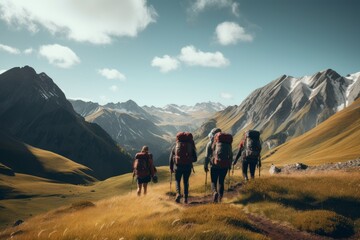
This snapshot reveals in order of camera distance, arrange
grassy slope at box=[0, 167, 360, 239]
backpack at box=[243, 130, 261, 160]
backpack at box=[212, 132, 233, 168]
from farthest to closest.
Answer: backpack at box=[243, 130, 261, 160], backpack at box=[212, 132, 233, 168], grassy slope at box=[0, 167, 360, 239]

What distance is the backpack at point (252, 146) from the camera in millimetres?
20703

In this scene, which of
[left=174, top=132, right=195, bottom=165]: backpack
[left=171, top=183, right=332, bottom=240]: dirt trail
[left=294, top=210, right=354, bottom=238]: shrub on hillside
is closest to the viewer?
[left=171, top=183, right=332, bottom=240]: dirt trail

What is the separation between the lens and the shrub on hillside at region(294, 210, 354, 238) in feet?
41.1

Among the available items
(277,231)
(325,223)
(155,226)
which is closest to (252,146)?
(325,223)

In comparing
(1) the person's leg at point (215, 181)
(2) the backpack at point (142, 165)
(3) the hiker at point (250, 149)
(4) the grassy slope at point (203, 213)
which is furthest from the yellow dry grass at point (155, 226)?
(3) the hiker at point (250, 149)

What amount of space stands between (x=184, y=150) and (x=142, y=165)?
174 inches

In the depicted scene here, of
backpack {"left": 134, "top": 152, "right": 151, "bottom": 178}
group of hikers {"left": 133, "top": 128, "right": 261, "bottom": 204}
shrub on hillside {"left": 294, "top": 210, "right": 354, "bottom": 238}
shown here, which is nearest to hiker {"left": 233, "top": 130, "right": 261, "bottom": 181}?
group of hikers {"left": 133, "top": 128, "right": 261, "bottom": 204}

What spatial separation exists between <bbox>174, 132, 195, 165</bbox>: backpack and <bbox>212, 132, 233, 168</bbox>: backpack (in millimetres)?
1387

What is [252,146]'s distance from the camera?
20.8 m

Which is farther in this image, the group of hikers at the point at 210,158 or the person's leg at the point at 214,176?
the person's leg at the point at 214,176

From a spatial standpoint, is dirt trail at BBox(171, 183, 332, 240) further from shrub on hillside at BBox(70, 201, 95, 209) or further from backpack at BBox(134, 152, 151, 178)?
shrub on hillside at BBox(70, 201, 95, 209)

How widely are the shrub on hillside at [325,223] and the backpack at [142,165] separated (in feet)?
33.5

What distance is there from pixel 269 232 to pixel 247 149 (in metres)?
9.01

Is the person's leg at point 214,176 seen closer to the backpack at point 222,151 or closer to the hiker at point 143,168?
the backpack at point 222,151
